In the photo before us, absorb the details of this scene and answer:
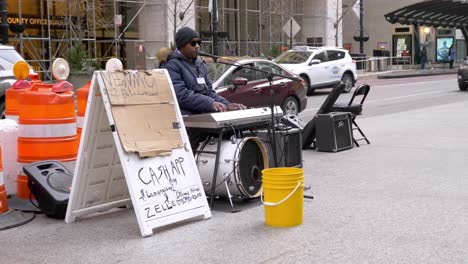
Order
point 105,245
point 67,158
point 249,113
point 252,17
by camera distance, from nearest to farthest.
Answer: point 105,245, point 249,113, point 67,158, point 252,17

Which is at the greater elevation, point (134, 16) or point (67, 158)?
point (134, 16)

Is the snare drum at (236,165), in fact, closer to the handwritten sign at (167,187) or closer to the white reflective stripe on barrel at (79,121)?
the handwritten sign at (167,187)

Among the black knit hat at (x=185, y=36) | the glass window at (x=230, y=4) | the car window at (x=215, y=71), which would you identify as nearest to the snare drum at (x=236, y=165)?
the black knit hat at (x=185, y=36)

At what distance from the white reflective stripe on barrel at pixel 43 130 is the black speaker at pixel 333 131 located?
15.3ft

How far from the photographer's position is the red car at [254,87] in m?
13.9

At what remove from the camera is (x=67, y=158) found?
753 cm

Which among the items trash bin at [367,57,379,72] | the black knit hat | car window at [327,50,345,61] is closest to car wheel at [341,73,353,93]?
car window at [327,50,345,61]

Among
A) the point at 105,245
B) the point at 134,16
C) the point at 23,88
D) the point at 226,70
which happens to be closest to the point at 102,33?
the point at 134,16

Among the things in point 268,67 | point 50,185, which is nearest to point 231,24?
point 268,67

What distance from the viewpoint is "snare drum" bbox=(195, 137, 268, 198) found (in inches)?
266

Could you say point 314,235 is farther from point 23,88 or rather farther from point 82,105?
point 23,88

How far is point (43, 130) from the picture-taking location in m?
7.25

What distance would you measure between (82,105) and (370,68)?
38760mm

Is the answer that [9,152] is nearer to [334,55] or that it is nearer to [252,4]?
[334,55]
